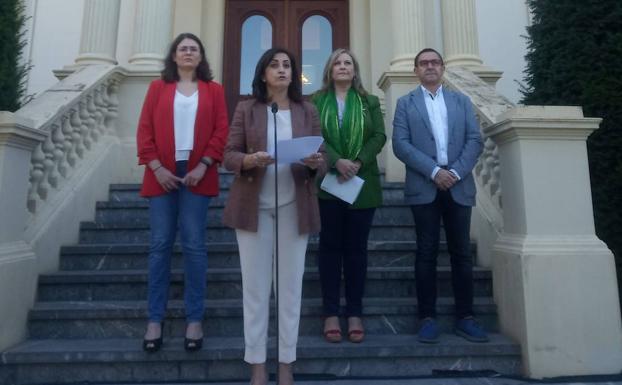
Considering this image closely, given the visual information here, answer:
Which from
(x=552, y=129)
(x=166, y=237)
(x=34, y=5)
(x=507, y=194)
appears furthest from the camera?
(x=34, y=5)

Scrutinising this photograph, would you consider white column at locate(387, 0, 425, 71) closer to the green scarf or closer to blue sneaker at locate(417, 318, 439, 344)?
the green scarf

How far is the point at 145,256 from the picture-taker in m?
4.13

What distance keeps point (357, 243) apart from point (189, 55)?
5.48 feet

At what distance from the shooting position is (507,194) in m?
3.62

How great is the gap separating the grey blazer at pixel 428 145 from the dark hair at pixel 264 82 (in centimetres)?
91

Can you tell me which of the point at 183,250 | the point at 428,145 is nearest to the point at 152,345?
the point at 183,250

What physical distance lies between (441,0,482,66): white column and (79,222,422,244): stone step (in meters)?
2.83

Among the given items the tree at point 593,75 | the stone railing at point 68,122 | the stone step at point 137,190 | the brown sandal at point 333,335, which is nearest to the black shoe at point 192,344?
the brown sandal at point 333,335

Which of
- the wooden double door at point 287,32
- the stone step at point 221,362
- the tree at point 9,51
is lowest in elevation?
the stone step at point 221,362

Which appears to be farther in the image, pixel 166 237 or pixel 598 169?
pixel 598 169

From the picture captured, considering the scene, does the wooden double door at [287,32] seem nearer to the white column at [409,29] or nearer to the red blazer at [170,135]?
A: the white column at [409,29]

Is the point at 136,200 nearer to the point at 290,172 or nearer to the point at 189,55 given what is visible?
the point at 189,55

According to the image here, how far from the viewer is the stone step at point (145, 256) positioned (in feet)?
13.5

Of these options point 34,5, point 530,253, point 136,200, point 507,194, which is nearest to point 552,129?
point 507,194
